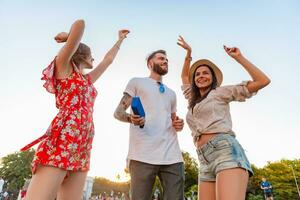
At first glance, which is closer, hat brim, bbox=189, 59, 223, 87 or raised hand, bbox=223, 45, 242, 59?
raised hand, bbox=223, 45, 242, 59

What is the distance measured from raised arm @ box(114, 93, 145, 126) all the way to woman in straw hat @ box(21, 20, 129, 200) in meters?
0.56

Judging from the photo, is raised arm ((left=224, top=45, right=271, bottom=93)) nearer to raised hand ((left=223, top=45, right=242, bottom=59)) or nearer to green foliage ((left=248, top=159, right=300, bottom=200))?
raised hand ((left=223, top=45, right=242, bottom=59))

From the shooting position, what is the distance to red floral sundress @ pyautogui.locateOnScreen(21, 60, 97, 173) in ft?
7.33

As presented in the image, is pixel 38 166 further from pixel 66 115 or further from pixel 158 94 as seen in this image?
pixel 158 94

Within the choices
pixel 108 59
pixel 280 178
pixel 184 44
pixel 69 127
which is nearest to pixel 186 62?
pixel 184 44

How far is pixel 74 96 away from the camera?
2.57m

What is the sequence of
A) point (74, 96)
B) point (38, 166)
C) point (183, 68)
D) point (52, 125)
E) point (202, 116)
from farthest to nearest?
point (183, 68), point (202, 116), point (74, 96), point (52, 125), point (38, 166)

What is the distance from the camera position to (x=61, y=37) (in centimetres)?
271

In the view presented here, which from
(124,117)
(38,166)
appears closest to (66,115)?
(38,166)

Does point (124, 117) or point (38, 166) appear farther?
point (124, 117)

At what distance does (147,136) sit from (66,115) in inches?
44.4

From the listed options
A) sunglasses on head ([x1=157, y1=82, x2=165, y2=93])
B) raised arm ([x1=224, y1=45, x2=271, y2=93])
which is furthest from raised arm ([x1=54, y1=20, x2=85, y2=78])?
raised arm ([x1=224, y1=45, x2=271, y2=93])

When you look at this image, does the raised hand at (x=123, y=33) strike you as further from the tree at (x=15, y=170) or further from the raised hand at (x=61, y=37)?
the tree at (x=15, y=170)

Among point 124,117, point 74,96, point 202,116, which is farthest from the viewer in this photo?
point 124,117
